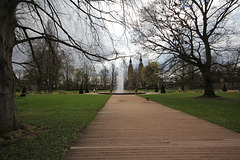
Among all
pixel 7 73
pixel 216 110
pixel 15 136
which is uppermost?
pixel 7 73

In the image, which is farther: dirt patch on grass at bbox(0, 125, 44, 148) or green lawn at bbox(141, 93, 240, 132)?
green lawn at bbox(141, 93, 240, 132)

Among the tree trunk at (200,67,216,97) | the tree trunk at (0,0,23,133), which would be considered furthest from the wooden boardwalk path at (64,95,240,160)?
the tree trunk at (200,67,216,97)

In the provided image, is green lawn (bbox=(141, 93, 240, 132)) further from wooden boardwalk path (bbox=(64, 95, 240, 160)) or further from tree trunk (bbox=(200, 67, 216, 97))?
tree trunk (bbox=(200, 67, 216, 97))

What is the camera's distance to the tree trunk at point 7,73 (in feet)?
10.3

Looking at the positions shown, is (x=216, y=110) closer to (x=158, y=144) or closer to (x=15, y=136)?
(x=158, y=144)

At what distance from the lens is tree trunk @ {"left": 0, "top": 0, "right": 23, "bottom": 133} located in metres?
3.13

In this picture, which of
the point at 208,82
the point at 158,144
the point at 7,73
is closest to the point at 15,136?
the point at 7,73

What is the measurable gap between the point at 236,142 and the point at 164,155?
7.11 feet

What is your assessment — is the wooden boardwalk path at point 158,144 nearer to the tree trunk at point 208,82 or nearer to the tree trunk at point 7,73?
the tree trunk at point 7,73

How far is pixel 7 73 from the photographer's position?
3.24 meters

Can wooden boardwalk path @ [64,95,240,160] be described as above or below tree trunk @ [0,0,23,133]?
below

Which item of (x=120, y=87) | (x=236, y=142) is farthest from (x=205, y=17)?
(x=120, y=87)

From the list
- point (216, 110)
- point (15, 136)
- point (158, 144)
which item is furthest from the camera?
point (216, 110)

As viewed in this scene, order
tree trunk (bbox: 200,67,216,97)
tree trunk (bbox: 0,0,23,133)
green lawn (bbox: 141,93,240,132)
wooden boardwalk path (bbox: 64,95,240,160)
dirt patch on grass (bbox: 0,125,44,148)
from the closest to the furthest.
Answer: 1. wooden boardwalk path (bbox: 64,95,240,160)
2. dirt patch on grass (bbox: 0,125,44,148)
3. tree trunk (bbox: 0,0,23,133)
4. green lawn (bbox: 141,93,240,132)
5. tree trunk (bbox: 200,67,216,97)
